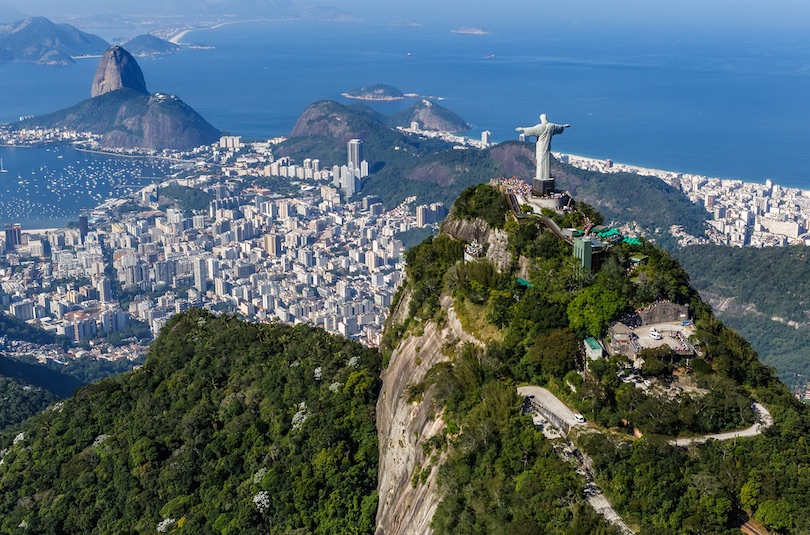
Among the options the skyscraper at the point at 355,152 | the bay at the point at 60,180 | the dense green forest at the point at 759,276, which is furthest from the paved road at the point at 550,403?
the skyscraper at the point at 355,152

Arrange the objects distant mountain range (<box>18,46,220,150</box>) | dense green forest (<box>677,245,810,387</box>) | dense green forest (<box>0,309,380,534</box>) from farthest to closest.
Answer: distant mountain range (<box>18,46,220,150</box>) < dense green forest (<box>677,245,810,387</box>) < dense green forest (<box>0,309,380,534</box>)

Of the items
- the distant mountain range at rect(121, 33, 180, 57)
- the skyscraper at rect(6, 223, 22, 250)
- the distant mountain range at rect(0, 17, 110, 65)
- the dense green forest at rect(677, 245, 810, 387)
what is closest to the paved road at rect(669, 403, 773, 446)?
the dense green forest at rect(677, 245, 810, 387)

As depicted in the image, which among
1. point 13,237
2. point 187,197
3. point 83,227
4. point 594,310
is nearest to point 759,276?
point 594,310

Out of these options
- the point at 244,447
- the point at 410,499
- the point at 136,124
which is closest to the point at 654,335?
the point at 410,499

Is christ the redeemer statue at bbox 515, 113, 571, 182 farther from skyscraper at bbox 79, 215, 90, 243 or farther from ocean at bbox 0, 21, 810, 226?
ocean at bbox 0, 21, 810, 226

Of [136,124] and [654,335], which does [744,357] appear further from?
[136,124]

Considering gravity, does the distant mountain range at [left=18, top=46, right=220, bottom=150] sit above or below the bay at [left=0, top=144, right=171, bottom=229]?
above
